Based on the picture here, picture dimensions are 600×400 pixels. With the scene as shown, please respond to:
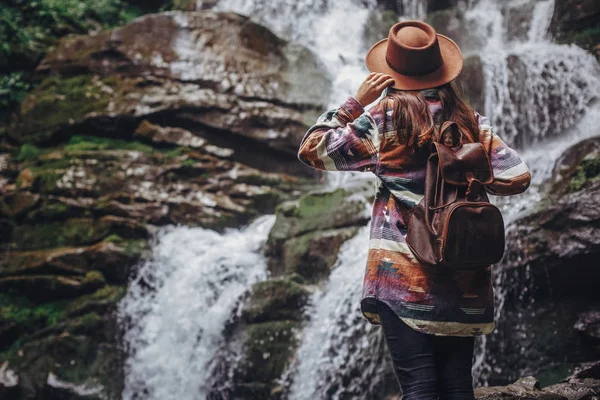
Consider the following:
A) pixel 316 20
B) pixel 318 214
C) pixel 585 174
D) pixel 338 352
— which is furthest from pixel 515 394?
pixel 316 20

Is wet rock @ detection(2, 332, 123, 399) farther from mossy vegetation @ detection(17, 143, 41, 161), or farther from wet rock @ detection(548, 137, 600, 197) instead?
wet rock @ detection(548, 137, 600, 197)

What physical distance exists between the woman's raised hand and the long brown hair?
44 mm

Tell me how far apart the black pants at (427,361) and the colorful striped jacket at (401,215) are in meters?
0.04

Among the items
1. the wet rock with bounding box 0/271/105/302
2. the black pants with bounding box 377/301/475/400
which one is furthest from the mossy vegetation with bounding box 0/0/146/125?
the black pants with bounding box 377/301/475/400

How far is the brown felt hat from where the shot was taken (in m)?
2.15

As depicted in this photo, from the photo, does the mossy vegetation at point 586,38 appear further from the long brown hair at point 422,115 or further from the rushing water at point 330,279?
the long brown hair at point 422,115

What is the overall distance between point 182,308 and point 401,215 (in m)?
4.98

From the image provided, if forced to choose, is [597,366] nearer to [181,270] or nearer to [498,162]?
[498,162]

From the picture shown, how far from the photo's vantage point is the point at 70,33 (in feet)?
33.9

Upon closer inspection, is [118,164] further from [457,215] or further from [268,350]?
[457,215]

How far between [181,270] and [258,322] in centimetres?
162

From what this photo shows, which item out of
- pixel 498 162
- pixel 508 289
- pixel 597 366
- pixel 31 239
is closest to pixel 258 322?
pixel 508 289

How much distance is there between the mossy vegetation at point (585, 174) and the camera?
548cm

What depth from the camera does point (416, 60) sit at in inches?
84.5
